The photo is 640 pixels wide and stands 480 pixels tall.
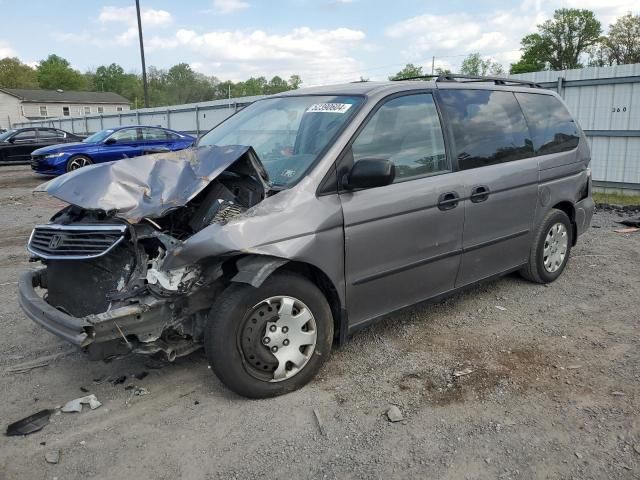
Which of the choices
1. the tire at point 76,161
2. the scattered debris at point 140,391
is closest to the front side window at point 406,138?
the scattered debris at point 140,391

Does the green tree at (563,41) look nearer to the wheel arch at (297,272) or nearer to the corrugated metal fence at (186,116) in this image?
the corrugated metal fence at (186,116)

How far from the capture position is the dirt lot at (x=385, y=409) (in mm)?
2732

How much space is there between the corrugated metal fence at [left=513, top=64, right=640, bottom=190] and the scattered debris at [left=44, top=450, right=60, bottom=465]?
10.7 m

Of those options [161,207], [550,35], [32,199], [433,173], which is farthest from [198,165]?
[550,35]

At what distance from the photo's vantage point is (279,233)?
315cm

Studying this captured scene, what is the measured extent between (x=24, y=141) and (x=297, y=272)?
20175 millimetres

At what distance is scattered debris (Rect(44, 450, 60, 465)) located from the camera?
2.79 m

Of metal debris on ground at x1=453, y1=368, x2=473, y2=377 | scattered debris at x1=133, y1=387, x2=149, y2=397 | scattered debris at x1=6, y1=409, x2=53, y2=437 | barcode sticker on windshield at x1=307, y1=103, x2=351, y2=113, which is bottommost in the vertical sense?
scattered debris at x1=6, y1=409, x2=53, y2=437

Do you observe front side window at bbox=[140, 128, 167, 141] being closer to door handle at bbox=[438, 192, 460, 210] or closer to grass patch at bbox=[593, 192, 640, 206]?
grass patch at bbox=[593, 192, 640, 206]

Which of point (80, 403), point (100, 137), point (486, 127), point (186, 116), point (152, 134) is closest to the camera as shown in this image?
point (80, 403)

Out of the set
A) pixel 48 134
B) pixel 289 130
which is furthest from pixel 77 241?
pixel 48 134

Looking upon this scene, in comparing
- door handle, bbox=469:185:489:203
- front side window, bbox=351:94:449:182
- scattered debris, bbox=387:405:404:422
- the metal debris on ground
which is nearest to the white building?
front side window, bbox=351:94:449:182

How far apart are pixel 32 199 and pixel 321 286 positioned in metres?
10.9

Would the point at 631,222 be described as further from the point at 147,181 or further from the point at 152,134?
the point at 152,134
